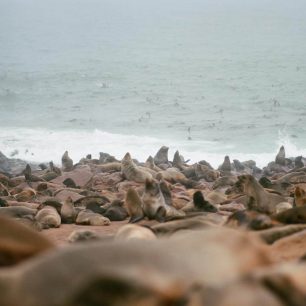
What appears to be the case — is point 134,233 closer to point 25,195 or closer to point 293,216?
point 293,216

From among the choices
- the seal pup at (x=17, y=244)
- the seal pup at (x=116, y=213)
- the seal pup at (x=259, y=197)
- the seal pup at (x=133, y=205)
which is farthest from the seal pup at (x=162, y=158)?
the seal pup at (x=17, y=244)

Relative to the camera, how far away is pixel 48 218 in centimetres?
971

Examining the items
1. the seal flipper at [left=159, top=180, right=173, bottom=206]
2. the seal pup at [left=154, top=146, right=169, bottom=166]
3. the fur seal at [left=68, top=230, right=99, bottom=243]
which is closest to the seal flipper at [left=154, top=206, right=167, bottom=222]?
the seal flipper at [left=159, top=180, right=173, bottom=206]

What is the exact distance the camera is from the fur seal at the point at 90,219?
Answer: 9837 mm

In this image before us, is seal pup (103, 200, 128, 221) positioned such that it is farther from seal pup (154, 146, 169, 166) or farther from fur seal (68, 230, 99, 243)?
seal pup (154, 146, 169, 166)

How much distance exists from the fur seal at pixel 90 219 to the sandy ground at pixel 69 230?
126 millimetres

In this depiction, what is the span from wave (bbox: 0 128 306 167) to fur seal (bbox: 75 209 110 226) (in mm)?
18239

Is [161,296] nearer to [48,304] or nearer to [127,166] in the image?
[48,304]

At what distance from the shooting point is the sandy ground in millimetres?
8271

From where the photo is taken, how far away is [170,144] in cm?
3472

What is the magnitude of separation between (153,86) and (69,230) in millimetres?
59893

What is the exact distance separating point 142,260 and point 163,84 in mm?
68174

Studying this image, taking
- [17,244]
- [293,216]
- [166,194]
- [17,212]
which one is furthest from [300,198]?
[17,244]

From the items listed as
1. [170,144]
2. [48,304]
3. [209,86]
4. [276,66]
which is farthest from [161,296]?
[276,66]
